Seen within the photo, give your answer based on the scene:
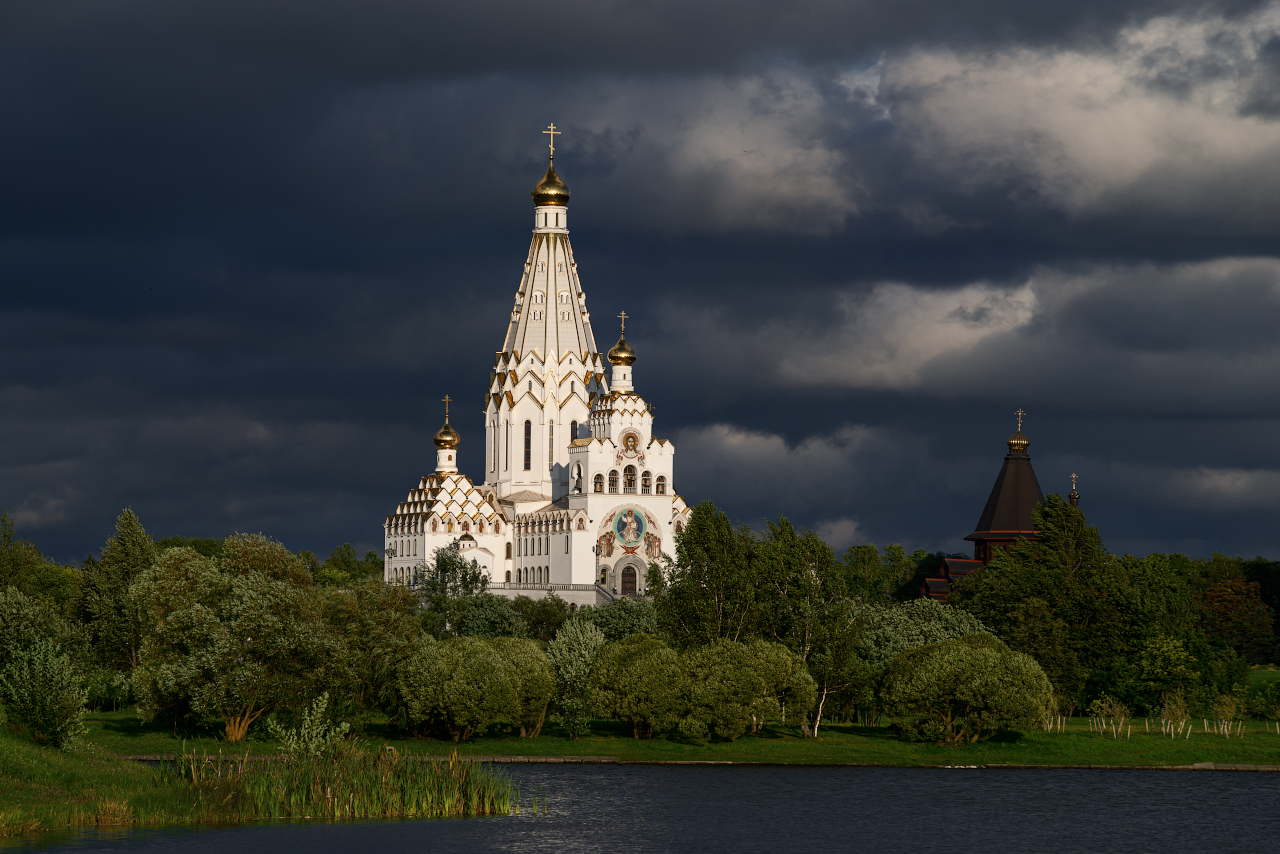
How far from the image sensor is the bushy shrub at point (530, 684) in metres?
52.2

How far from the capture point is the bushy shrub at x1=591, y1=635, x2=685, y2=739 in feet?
171

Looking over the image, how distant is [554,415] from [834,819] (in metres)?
71.1

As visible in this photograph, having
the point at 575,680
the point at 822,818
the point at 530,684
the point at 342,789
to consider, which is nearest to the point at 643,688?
the point at 575,680

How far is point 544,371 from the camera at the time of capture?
110 meters

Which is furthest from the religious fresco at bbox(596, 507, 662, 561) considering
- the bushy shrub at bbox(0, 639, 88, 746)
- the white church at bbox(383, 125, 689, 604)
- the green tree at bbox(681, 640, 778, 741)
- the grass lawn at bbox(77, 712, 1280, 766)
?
the bushy shrub at bbox(0, 639, 88, 746)

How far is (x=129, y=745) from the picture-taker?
48.7m

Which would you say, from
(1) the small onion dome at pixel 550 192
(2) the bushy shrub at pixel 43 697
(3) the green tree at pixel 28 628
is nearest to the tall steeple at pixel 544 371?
(1) the small onion dome at pixel 550 192

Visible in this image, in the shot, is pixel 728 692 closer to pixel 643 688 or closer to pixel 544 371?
pixel 643 688

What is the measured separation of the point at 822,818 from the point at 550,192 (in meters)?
77.0

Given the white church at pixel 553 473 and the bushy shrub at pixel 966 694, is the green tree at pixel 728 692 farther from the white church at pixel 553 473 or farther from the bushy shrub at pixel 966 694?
the white church at pixel 553 473

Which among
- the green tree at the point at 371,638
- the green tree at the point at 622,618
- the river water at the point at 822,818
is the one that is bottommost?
the river water at the point at 822,818

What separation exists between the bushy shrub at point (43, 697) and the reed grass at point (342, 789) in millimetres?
2788

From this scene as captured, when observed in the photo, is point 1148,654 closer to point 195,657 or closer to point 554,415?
point 195,657

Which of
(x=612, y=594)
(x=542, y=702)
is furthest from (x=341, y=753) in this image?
(x=612, y=594)
